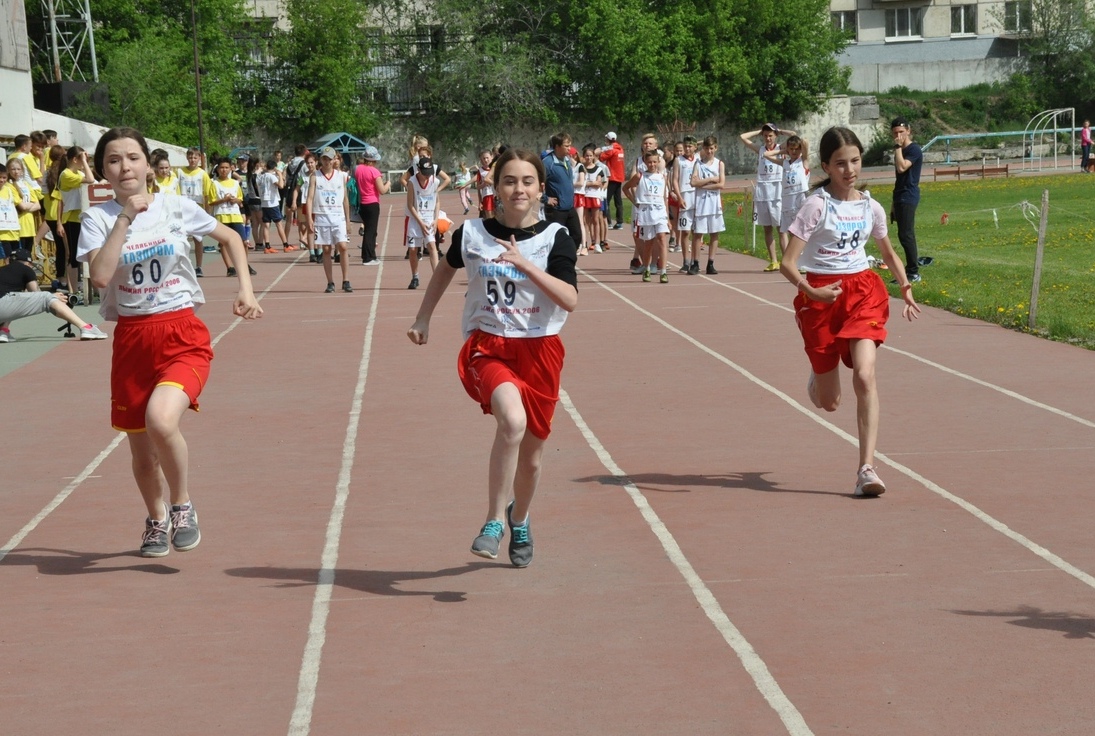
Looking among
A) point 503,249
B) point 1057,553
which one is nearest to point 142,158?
point 503,249

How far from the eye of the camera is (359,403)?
10.7m

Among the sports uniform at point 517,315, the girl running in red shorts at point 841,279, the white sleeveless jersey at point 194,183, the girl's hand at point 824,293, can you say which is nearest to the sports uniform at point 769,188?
the white sleeveless jersey at point 194,183

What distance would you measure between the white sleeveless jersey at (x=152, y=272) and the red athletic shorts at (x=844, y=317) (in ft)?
10.3

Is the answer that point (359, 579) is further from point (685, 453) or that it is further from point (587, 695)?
point (685, 453)

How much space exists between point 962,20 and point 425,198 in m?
66.7

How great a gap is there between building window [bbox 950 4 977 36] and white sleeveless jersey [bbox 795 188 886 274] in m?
76.2

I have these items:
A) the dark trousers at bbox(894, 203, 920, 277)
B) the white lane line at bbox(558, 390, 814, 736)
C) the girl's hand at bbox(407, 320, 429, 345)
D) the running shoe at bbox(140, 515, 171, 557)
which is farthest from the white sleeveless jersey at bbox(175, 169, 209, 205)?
the girl's hand at bbox(407, 320, 429, 345)

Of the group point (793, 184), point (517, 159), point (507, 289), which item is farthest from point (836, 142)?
point (793, 184)

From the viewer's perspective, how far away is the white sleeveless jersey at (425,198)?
1961 cm

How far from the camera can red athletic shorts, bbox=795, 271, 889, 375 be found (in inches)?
302

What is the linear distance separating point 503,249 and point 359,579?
151cm

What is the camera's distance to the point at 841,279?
7773 millimetres

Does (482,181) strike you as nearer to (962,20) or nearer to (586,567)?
(586,567)

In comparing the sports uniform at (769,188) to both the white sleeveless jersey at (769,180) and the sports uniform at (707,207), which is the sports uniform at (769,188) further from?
the sports uniform at (707,207)
